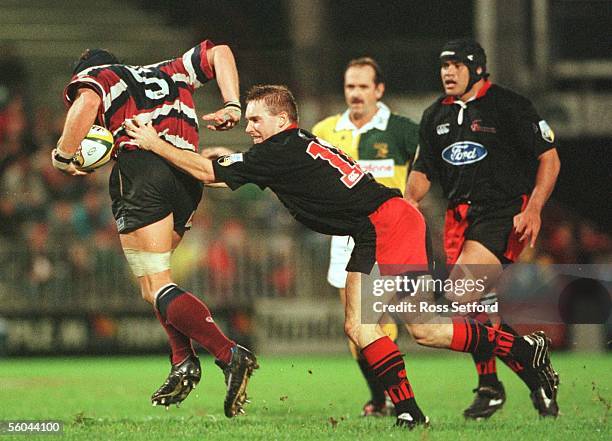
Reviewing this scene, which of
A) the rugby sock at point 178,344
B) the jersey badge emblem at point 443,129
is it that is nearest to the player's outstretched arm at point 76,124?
the rugby sock at point 178,344

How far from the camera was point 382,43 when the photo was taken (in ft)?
62.2

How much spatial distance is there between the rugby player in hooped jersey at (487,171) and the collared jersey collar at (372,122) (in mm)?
873

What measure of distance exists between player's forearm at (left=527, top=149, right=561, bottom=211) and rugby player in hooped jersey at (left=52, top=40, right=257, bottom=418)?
2.08 meters

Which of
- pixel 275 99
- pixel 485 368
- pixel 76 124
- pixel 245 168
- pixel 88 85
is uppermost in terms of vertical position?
pixel 88 85

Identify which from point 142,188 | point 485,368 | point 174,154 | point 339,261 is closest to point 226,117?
point 174,154

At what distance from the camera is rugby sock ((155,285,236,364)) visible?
6.68m

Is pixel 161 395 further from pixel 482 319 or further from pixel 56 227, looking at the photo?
pixel 56 227

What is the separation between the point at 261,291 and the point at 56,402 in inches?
239

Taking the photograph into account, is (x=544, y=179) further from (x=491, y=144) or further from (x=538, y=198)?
(x=491, y=144)

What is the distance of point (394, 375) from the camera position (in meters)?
6.39

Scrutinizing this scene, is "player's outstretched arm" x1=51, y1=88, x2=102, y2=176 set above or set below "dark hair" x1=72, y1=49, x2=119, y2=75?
below

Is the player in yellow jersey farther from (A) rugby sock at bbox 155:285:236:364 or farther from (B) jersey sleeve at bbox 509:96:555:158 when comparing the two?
(A) rugby sock at bbox 155:285:236:364

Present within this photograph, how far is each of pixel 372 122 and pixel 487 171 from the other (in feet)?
4.33

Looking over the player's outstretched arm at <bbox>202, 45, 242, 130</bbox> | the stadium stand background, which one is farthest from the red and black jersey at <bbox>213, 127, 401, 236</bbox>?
the stadium stand background
